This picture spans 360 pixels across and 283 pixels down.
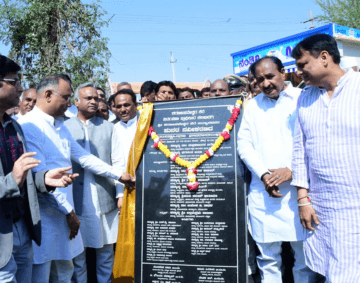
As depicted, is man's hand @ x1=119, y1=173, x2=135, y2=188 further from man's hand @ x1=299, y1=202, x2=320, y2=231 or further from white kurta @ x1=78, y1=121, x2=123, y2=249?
man's hand @ x1=299, y1=202, x2=320, y2=231

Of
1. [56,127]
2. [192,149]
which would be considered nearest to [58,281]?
[56,127]

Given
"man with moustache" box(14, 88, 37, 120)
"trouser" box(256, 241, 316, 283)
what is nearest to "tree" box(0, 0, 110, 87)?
"man with moustache" box(14, 88, 37, 120)

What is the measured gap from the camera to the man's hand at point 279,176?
3089 millimetres

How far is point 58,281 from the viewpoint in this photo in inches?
133

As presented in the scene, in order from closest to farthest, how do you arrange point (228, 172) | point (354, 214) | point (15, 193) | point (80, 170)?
point (15, 193) → point (354, 214) → point (228, 172) → point (80, 170)

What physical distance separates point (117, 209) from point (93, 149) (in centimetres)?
78

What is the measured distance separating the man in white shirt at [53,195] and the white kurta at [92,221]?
0.49m

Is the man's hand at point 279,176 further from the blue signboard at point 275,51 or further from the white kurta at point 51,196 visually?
the blue signboard at point 275,51

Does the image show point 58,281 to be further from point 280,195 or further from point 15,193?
point 280,195

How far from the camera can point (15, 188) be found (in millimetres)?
2285

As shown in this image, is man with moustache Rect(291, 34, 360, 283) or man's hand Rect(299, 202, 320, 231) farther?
man's hand Rect(299, 202, 320, 231)

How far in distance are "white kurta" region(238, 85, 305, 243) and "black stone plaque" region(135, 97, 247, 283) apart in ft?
0.38

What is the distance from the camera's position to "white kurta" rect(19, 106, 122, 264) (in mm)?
3076

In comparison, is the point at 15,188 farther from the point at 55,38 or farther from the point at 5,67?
the point at 55,38
